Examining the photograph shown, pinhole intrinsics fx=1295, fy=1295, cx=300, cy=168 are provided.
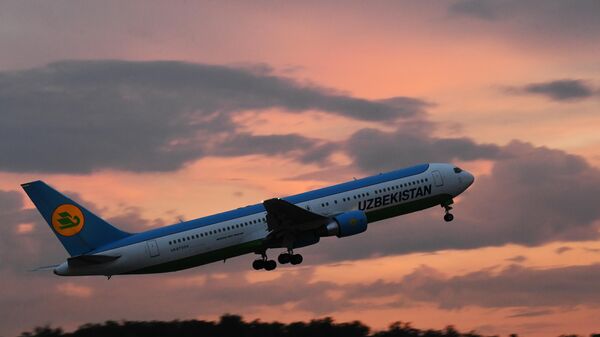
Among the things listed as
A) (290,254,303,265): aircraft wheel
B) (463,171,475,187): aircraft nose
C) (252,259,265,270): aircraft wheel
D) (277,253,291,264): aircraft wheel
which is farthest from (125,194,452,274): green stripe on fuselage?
(252,259,265,270): aircraft wheel

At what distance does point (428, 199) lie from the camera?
110188mm

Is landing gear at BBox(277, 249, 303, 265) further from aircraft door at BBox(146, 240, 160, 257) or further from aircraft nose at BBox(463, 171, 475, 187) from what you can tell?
aircraft nose at BBox(463, 171, 475, 187)

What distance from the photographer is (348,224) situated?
105 meters

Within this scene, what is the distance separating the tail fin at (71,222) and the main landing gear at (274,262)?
41.8ft

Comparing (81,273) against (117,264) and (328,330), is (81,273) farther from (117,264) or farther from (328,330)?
(328,330)

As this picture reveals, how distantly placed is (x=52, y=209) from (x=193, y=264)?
1203 centimetres

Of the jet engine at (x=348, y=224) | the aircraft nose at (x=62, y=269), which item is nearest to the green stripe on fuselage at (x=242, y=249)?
the jet engine at (x=348, y=224)

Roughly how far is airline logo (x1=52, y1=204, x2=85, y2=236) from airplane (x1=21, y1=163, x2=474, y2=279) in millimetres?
79

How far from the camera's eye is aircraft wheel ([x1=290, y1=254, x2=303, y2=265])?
108938 mm

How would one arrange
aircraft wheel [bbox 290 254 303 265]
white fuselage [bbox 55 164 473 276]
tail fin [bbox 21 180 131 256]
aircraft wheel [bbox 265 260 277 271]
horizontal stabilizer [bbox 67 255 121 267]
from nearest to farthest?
horizontal stabilizer [bbox 67 255 121 267] → white fuselage [bbox 55 164 473 276] → tail fin [bbox 21 180 131 256] → aircraft wheel [bbox 290 254 303 265] → aircraft wheel [bbox 265 260 277 271]

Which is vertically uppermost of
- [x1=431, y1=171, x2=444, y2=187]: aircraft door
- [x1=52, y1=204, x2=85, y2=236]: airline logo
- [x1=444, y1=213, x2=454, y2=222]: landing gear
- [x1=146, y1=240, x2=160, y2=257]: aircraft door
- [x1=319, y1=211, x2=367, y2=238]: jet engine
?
[x1=431, y1=171, x2=444, y2=187]: aircraft door

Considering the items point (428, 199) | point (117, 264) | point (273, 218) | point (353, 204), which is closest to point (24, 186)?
point (117, 264)

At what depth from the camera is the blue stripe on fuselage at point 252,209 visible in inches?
4026

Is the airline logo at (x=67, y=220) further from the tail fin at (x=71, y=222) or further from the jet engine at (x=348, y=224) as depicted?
the jet engine at (x=348, y=224)
